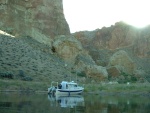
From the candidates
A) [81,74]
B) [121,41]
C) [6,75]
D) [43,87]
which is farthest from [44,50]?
[121,41]

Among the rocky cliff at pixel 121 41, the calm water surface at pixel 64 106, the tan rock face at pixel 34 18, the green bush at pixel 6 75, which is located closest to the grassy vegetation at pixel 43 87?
the green bush at pixel 6 75

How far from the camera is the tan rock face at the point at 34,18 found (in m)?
86.3

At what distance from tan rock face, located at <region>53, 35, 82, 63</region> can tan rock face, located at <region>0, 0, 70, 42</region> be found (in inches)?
133

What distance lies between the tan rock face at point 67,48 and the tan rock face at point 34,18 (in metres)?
3.39

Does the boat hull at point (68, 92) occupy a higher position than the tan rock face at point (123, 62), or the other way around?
the tan rock face at point (123, 62)

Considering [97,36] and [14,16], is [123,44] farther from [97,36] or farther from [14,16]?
[14,16]

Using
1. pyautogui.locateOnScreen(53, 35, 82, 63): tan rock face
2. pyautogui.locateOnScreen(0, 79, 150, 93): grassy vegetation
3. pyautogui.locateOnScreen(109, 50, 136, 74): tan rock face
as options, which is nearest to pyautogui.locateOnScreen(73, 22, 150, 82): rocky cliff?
pyautogui.locateOnScreen(109, 50, 136, 74): tan rock face

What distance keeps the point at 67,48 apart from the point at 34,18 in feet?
38.7

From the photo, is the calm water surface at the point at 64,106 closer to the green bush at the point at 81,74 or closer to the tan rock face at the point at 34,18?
the green bush at the point at 81,74

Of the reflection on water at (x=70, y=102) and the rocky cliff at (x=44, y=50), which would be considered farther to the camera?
the rocky cliff at (x=44, y=50)

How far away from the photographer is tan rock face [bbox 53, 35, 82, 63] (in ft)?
279

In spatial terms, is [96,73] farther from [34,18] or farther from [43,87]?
[43,87]

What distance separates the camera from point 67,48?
283 ft

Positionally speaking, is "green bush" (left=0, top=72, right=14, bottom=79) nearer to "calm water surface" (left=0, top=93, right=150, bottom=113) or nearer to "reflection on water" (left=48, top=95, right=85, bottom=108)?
"reflection on water" (left=48, top=95, right=85, bottom=108)
